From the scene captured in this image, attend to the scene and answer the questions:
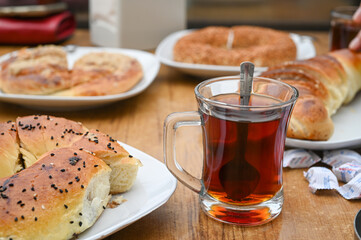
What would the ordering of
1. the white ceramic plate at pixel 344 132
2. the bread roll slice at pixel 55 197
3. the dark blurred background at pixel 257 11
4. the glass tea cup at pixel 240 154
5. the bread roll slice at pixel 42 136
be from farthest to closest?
the dark blurred background at pixel 257 11 < the white ceramic plate at pixel 344 132 < the bread roll slice at pixel 42 136 < the glass tea cup at pixel 240 154 < the bread roll slice at pixel 55 197

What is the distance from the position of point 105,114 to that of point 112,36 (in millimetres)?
825

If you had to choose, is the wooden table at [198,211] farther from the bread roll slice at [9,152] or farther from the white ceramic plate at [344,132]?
the bread roll slice at [9,152]

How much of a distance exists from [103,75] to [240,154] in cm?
86

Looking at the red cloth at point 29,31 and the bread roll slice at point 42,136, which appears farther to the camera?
the red cloth at point 29,31

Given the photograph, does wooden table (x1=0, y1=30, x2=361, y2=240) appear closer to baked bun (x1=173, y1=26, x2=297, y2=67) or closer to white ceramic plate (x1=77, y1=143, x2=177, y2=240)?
white ceramic plate (x1=77, y1=143, x2=177, y2=240)

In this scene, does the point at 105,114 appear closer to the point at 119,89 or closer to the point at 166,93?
the point at 119,89

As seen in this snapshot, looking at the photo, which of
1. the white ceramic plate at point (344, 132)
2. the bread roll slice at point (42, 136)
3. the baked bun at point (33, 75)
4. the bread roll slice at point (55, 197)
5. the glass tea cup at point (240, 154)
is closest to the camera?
the bread roll slice at point (55, 197)

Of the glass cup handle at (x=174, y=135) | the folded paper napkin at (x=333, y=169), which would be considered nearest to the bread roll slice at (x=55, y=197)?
the glass cup handle at (x=174, y=135)

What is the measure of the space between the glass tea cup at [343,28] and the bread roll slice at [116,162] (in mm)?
1237

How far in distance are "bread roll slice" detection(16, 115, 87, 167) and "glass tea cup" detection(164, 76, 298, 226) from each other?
22 centimetres

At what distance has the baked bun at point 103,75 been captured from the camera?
155cm

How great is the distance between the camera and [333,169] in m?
1.13

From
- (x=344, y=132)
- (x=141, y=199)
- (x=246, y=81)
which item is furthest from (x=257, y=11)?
(x=141, y=199)

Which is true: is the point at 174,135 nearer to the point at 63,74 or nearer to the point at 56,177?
the point at 56,177
